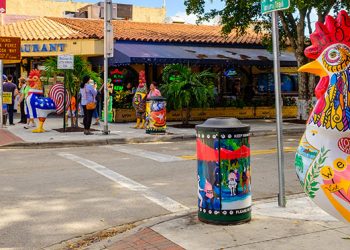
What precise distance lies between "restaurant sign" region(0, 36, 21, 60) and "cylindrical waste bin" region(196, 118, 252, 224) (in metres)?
13.7

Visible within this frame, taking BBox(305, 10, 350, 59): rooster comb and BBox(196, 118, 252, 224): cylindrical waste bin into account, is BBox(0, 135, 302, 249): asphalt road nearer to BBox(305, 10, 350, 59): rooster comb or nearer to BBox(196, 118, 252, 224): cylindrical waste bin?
BBox(196, 118, 252, 224): cylindrical waste bin

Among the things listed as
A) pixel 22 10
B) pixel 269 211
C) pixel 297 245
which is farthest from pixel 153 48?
pixel 22 10

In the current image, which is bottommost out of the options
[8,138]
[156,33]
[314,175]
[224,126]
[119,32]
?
[8,138]

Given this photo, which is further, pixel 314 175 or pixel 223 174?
pixel 223 174

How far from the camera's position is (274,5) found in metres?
6.42

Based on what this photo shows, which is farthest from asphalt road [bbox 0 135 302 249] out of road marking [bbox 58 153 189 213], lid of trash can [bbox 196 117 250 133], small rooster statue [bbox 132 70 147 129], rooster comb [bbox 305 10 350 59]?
small rooster statue [bbox 132 70 147 129]

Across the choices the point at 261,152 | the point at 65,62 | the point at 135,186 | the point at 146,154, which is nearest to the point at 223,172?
the point at 135,186

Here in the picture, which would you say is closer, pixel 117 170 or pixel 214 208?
pixel 214 208

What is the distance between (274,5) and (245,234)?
3.06m

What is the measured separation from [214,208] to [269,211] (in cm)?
109

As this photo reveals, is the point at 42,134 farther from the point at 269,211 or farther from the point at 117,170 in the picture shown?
the point at 269,211

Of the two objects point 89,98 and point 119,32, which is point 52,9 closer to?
point 119,32

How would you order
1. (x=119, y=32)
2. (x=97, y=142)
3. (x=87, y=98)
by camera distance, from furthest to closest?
(x=119, y=32) < (x=87, y=98) < (x=97, y=142)

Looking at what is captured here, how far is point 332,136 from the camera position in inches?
157
